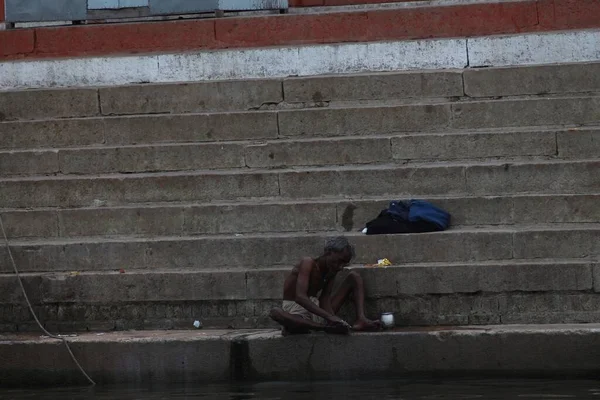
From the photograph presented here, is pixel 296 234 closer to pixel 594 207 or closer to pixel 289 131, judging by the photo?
pixel 289 131

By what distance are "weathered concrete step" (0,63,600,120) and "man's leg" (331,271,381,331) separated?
102 inches

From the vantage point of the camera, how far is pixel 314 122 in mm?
10719

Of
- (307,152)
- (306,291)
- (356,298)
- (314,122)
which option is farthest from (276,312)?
(314,122)

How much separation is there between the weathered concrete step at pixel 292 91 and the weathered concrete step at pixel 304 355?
2846mm

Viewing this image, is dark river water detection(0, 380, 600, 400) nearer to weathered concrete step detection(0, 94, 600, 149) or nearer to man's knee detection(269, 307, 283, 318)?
man's knee detection(269, 307, 283, 318)

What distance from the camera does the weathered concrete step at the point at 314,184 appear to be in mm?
9789

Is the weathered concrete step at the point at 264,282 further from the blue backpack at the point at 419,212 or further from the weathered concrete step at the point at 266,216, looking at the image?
the weathered concrete step at the point at 266,216

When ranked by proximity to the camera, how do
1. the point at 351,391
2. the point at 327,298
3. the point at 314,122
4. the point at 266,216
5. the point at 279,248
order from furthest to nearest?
1. the point at 314,122
2. the point at 266,216
3. the point at 279,248
4. the point at 327,298
5. the point at 351,391

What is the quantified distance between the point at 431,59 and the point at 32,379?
4793mm

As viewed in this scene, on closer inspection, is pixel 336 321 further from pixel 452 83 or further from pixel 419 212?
pixel 452 83

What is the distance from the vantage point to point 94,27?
11.9 meters

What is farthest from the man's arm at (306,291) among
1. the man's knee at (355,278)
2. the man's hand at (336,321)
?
the man's knee at (355,278)

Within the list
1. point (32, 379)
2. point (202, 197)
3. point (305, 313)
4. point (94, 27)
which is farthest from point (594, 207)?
point (94, 27)

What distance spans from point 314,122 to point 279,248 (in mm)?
1662
